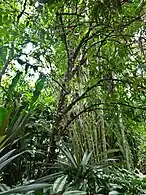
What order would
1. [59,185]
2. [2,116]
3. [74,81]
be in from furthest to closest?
[74,81]
[59,185]
[2,116]

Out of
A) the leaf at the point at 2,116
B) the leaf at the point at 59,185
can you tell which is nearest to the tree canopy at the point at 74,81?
the leaf at the point at 59,185

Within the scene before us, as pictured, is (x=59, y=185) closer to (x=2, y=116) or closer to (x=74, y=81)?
(x=2, y=116)

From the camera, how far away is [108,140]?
3131mm

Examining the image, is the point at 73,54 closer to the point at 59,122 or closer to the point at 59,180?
the point at 59,122

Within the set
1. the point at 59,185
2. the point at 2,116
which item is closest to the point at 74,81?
the point at 59,185

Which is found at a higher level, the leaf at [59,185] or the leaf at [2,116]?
the leaf at [2,116]

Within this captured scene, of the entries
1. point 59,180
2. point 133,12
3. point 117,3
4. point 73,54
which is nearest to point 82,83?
point 73,54

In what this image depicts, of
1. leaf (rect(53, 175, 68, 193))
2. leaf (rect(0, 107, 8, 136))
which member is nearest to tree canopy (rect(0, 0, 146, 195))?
leaf (rect(53, 175, 68, 193))

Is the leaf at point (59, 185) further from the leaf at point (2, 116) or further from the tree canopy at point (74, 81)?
the leaf at point (2, 116)

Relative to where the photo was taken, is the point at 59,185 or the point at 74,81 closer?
the point at 59,185

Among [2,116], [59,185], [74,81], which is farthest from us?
[74,81]

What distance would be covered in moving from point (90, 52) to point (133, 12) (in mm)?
349

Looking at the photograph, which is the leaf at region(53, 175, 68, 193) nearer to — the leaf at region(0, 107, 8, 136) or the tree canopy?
the tree canopy

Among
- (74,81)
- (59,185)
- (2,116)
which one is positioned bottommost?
(59,185)
